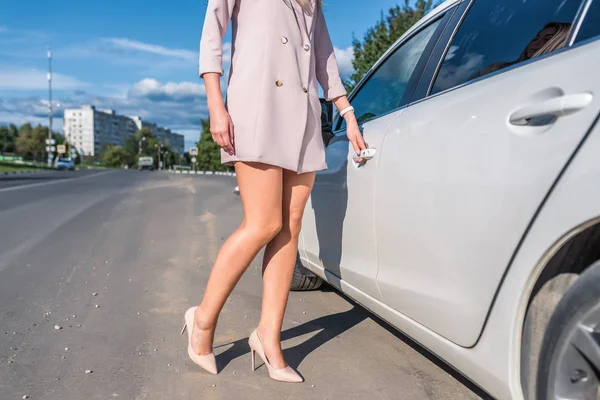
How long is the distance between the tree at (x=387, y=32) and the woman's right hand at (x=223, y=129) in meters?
13.1

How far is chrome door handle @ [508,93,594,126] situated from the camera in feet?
4.21

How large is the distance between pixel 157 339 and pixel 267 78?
156 centimetres

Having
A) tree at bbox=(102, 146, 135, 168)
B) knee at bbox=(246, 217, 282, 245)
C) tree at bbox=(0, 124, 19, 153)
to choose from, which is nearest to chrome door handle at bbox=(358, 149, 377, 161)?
knee at bbox=(246, 217, 282, 245)

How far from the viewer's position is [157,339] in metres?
2.87

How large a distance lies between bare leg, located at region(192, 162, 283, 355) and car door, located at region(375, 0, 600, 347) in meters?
0.45

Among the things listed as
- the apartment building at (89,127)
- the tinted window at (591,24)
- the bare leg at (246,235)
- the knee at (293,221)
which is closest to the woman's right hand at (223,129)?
the bare leg at (246,235)

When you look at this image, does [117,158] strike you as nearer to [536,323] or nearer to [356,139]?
[356,139]

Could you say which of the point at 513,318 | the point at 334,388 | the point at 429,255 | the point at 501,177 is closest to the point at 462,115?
the point at 501,177

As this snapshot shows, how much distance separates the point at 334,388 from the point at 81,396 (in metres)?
1.04

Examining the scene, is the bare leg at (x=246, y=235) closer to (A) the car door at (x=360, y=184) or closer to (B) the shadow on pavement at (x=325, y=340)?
(B) the shadow on pavement at (x=325, y=340)

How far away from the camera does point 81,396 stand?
7.12ft

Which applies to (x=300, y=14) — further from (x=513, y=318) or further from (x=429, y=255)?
(x=513, y=318)

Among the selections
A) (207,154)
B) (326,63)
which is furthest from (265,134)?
(207,154)

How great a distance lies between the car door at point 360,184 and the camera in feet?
7.98
